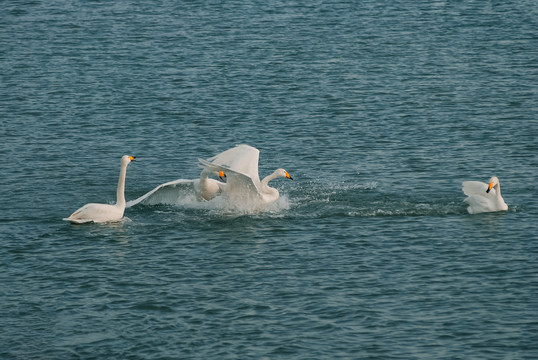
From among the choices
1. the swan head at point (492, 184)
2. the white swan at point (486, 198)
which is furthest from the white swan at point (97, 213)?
the swan head at point (492, 184)

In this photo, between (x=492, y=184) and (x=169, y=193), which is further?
(x=169, y=193)

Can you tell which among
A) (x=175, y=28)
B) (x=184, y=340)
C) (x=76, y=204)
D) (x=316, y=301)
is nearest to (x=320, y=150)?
(x=76, y=204)

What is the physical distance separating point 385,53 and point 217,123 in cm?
1020

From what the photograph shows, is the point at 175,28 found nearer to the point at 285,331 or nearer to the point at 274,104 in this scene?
the point at 274,104

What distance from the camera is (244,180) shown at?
2356 centimetres

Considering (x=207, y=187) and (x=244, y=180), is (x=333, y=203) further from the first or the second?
(x=207, y=187)

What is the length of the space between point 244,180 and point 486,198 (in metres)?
5.31

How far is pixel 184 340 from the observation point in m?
16.8

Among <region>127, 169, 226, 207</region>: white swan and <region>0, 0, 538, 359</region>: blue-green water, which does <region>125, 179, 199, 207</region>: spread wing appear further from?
<region>0, 0, 538, 359</region>: blue-green water

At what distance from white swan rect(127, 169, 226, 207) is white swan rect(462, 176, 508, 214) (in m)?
5.60

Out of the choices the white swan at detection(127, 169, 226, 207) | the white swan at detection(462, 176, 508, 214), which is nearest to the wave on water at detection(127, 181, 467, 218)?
the white swan at detection(127, 169, 226, 207)

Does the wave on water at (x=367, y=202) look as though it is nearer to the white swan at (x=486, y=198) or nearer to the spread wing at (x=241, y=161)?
the white swan at (x=486, y=198)

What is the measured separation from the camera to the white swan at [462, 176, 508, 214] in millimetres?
23125

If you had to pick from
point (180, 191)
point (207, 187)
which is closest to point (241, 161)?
point (207, 187)
